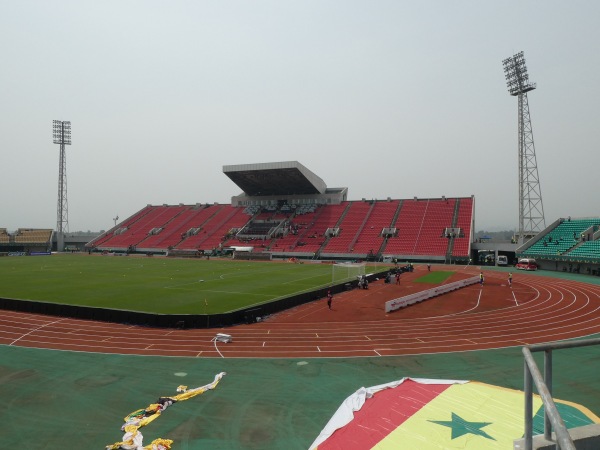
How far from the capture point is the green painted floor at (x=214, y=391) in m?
10.6

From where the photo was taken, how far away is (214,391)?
44.0 feet

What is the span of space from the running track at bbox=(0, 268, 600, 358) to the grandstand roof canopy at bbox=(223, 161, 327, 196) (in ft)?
174

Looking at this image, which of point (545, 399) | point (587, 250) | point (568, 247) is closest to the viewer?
point (545, 399)

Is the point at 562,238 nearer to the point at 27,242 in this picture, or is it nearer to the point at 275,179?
the point at 275,179

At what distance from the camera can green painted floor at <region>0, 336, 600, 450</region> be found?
34.8 feet

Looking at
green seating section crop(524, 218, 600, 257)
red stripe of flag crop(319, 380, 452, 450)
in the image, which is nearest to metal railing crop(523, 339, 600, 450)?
red stripe of flag crop(319, 380, 452, 450)

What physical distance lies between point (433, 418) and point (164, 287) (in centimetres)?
3060

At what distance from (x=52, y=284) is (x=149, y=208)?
74680 millimetres

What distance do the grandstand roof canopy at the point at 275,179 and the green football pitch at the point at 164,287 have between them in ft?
113

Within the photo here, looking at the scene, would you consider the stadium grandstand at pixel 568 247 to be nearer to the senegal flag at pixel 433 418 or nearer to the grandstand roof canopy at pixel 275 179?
the grandstand roof canopy at pixel 275 179

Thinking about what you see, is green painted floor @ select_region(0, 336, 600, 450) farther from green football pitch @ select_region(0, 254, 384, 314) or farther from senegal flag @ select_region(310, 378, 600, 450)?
green football pitch @ select_region(0, 254, 384, 314)

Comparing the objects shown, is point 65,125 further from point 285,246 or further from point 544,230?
point 544,230

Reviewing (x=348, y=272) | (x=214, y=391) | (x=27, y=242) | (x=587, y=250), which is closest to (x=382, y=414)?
(x=214, y=391)

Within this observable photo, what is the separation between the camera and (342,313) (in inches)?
1061
